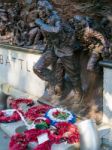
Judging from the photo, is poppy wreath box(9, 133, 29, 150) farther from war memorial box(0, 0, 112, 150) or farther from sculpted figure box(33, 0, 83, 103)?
sculpted figure box(33, 0, 83, 103)

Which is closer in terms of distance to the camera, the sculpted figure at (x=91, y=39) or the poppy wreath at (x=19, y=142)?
the poppy wreath at (x=19, y=142)

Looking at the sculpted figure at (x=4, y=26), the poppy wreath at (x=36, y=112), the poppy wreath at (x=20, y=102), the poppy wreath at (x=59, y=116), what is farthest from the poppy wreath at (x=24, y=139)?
the sculpted figure at (x=4, y=26)

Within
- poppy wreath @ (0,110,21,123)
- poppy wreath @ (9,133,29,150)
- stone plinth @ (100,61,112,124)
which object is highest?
stone plinth @ (100,61,112,124)

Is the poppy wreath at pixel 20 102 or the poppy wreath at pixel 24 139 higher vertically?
the poppy wreath at pixel 24 139

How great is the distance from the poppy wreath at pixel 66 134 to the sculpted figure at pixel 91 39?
3.51ft

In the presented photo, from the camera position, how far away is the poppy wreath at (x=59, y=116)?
5859 millimetres

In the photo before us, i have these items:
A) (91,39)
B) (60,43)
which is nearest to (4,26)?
(60,43)

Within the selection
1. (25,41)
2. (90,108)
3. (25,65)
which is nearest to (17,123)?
(90,108)

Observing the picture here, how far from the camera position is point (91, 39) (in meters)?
6.14

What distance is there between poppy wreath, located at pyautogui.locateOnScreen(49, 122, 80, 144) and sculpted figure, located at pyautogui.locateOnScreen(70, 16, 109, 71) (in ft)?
3.51

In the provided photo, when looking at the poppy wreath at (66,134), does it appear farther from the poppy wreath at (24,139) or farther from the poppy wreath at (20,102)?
the poppy wreath at (20,102)

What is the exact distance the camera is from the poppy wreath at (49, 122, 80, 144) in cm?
530

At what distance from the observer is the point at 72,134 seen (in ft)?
17.6

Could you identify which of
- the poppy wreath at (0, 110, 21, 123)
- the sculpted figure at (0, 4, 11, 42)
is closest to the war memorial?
the poppy wreath at (0, 110, 21, 123)
